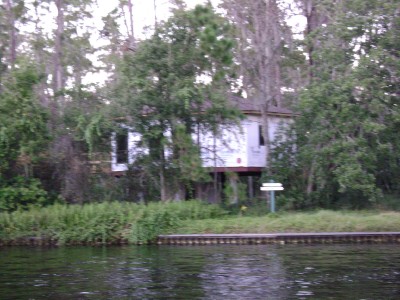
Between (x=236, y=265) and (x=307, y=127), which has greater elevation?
(x=307, y=127)

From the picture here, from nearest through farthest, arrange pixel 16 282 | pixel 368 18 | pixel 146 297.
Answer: pixel 146 297, pixel 16 282, pixel 368 18

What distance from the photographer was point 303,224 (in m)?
26.7

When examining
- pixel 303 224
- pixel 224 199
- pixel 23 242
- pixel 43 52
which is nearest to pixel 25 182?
pixel 23 242

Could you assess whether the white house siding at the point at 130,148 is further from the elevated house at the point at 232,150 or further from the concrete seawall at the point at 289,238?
the concrete seawall at the point at 289,238

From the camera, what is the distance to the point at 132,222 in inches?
1086

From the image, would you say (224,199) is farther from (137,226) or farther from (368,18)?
(368,18)

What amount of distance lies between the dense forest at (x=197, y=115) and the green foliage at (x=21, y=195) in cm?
6

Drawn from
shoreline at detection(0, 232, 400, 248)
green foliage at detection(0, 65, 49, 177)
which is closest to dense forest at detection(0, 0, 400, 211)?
green foliage at detection(0, 65, 49, 177)

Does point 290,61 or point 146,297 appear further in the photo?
point 290,61

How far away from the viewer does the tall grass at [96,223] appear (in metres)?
27.5

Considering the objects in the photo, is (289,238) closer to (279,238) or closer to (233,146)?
(279,238)

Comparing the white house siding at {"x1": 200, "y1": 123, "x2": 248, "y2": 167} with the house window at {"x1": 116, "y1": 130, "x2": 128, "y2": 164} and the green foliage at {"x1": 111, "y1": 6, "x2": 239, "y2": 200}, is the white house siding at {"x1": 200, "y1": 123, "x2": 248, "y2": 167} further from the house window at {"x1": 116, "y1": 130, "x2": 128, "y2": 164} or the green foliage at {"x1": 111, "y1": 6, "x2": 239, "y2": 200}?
the house window at {"x1": 116, "y1": 130, "x2": 128, "y2": 164}

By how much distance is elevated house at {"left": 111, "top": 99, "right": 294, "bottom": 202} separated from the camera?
31234mm

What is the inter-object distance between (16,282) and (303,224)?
13.7m
